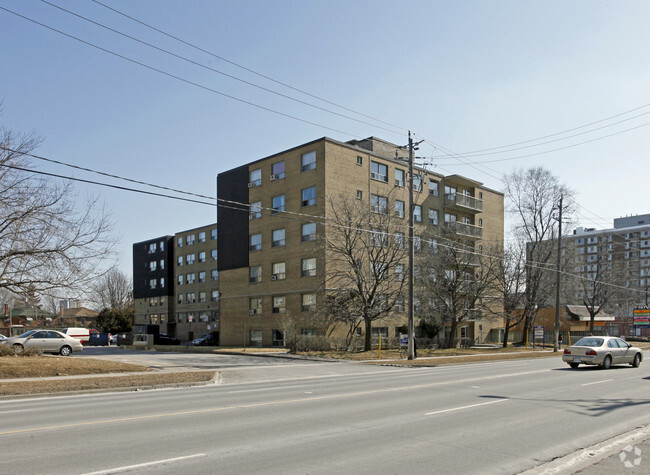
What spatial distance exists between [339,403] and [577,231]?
162m

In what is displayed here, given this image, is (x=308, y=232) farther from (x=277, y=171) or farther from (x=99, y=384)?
(x=99, y=384)

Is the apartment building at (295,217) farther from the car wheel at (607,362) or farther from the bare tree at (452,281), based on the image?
the car wheel at (607,362)

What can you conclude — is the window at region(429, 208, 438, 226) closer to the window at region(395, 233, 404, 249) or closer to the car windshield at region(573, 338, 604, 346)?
the window at region(395, 233, 404, 249)

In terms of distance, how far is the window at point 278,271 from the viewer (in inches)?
1902

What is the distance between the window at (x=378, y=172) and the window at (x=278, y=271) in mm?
11508

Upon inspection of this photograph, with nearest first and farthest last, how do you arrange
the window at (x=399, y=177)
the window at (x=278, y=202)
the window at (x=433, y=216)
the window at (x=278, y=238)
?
the window at (x=278, y=238) → the window at (x=278, y=202) → the window at (x=399, y=177) → the window at (x=433, y=216)

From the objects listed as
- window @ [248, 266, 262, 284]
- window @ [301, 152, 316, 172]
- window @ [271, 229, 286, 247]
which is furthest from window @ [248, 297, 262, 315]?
window @ [301, 152, 316, 172]

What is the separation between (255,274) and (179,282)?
108ft

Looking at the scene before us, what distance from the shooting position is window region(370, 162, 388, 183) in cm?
4908

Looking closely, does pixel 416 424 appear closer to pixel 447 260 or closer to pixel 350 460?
pixel 350 460

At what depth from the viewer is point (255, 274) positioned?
51.7 metres

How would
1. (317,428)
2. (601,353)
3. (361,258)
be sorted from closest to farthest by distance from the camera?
(317,428)
(601,353)
(361,258)

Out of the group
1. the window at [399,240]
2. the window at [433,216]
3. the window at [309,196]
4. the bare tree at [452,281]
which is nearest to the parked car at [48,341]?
the window at [309,196]

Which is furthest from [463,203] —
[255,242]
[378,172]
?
[255,242]
